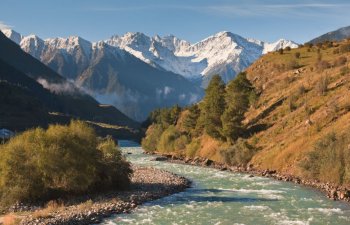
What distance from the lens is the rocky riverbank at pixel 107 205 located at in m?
44.4

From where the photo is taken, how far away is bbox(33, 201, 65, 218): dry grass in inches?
1797

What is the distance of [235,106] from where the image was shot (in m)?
114

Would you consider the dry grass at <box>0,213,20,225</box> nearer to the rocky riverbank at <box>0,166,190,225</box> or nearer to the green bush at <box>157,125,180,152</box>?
the rocky riverbank at <box>0,166,190,225</box>

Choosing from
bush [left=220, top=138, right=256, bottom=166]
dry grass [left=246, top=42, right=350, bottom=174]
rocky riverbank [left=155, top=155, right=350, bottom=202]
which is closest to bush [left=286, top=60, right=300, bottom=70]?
dry grass [left=246, top=42, right=350, bottom=174]

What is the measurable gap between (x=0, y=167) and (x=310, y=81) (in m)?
78.6

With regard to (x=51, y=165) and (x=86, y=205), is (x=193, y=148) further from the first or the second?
(x=86, y=205)

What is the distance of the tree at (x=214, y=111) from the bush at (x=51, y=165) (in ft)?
194

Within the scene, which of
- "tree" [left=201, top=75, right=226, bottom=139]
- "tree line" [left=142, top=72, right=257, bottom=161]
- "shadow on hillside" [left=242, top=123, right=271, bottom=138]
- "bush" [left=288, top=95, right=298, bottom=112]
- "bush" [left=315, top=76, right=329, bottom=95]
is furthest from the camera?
"tree" [left=201, top=75, right=226, bottom=139]

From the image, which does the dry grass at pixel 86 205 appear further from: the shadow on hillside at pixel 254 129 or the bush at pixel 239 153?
the shadow on hillside at pixel 254 129

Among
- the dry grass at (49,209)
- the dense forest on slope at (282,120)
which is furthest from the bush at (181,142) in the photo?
the dry grass at (49,209)

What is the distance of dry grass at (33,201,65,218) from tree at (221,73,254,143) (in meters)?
63.1

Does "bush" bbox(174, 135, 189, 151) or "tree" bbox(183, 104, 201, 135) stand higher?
"tree" bbox(183, 104, 201, 135)

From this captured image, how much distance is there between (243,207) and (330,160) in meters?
20.0

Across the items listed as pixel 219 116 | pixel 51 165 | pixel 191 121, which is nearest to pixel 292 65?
pixel 219 116
